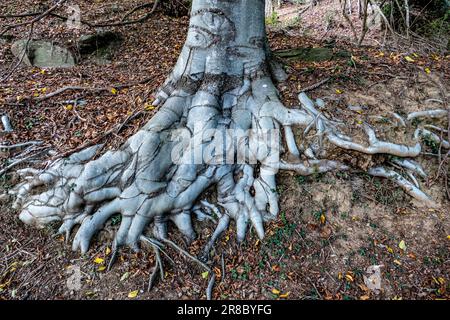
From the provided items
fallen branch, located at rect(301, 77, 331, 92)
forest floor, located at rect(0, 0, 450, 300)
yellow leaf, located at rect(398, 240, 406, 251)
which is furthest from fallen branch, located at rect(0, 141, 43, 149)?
yellow leaf, located at rect(398, 240, 406, 251)

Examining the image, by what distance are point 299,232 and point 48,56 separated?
516 cm

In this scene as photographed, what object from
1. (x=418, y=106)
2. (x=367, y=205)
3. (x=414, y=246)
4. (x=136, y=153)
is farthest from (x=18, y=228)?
(x=418, y=106)

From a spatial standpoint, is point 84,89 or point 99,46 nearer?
point 84,89

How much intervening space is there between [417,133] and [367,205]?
1063 mm

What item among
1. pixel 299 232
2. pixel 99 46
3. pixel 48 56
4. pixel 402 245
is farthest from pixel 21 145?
pixel 402 245

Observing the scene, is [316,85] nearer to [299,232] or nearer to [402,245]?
[299,232]

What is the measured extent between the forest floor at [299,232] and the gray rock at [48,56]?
1.11 m

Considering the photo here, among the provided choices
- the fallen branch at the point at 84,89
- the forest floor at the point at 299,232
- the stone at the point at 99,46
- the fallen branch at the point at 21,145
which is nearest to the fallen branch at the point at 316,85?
the forest floor at the point at 299,232

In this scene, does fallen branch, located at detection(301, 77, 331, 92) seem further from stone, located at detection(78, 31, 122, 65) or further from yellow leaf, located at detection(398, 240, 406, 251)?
stone, located at detection(78, 31, 122, 65)

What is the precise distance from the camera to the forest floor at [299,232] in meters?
3.04

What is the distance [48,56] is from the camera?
5578 millimetres

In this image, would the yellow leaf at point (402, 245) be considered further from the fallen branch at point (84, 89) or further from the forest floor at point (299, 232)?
the fallen branch at point (84, 89)

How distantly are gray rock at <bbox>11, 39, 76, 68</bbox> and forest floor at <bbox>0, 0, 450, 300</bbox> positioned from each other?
111cm

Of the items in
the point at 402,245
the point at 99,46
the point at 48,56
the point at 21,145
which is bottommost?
the point at 402,245
